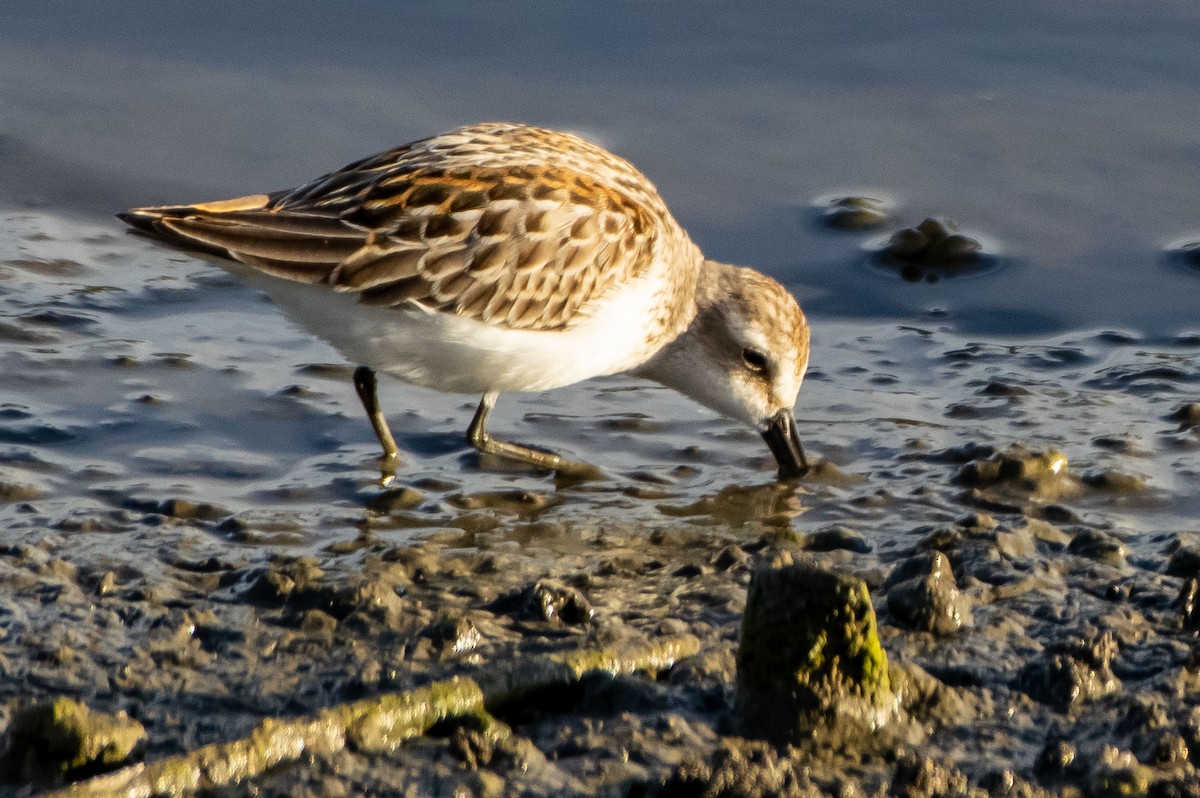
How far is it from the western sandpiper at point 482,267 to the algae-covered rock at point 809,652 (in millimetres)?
2359

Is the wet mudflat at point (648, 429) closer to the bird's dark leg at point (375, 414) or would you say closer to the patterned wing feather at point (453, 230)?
the bird's dark leg at point (375, 414)

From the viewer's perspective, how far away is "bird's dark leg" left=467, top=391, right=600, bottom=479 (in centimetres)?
611

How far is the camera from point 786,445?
6246 millimetres

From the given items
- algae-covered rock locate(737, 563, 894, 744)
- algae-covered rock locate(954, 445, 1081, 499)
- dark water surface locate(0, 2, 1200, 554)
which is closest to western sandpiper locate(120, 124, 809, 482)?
dark water surface locate(0, 2, 1200, 554)

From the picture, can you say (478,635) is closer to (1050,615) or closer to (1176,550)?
(1050,615)

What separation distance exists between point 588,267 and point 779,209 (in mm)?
2691

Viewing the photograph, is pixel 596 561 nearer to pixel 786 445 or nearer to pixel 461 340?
pixel 461 340

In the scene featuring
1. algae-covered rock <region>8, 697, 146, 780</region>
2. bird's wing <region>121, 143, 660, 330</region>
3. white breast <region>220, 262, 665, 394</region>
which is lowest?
algae-covered rock <region>8, 697, 146, 780</region>

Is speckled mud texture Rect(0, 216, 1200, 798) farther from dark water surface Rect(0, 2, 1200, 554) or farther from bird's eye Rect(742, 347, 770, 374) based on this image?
bird's eye Rect(742, 347, 770, 374)

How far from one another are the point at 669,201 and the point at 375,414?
2.88 metres

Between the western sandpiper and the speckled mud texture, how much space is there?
32cm

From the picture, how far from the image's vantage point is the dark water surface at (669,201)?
19.9ft

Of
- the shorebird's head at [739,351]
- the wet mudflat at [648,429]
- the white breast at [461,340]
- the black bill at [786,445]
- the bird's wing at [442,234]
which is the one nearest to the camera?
the wet mudflat at [648,429]

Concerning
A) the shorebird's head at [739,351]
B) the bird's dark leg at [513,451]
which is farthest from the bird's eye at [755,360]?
the bird's dark leg at [513,451]
